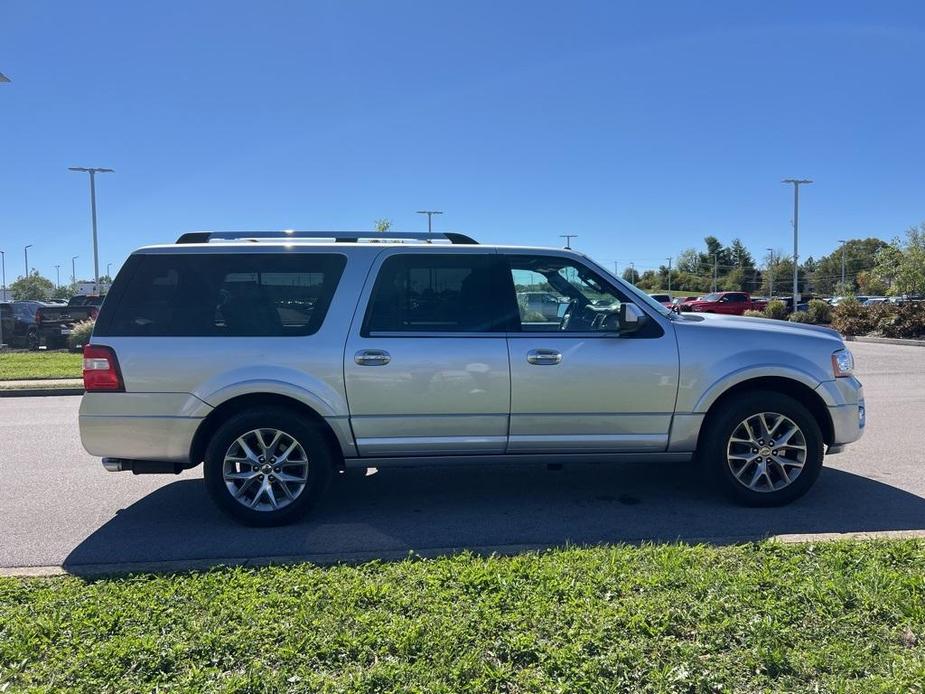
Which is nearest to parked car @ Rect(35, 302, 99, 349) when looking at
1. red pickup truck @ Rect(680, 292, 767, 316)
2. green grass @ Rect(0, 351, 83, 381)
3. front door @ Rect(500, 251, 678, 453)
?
green grass @ Rect(0, 351, 83, 381)

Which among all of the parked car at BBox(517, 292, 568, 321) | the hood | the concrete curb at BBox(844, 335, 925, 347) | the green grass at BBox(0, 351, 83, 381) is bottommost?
the green grass at BBox(0, 351, 83, 381)

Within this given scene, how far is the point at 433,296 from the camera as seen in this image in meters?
4.92

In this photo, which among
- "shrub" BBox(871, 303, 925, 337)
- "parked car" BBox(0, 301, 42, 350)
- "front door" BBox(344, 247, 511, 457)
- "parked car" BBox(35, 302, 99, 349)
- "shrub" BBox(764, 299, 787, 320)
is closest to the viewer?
"front door" BBox(344, 247, 511, 457)

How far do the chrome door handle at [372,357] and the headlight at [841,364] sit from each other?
3276 mm

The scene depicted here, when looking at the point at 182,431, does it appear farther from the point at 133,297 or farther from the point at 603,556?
the point at 603,556

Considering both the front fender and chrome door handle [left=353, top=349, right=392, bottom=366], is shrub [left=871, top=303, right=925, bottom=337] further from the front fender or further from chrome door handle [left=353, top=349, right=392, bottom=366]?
chrome door handle [left=353, top=349, right=392, bottom=366]

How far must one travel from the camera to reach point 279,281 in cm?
485

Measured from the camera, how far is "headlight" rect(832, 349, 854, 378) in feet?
16.6

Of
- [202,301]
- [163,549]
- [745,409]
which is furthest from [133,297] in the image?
[745,409]

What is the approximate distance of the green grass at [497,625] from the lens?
8.87 feet

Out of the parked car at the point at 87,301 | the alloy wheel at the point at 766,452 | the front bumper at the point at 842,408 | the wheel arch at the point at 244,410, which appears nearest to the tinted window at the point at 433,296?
the wheel arch at the point at 244,410

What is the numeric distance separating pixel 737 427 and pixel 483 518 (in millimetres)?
1958

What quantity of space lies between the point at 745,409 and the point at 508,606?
2.60 m

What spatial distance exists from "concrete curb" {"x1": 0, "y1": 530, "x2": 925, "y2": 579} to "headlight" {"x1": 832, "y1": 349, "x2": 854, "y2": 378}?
122 cm
